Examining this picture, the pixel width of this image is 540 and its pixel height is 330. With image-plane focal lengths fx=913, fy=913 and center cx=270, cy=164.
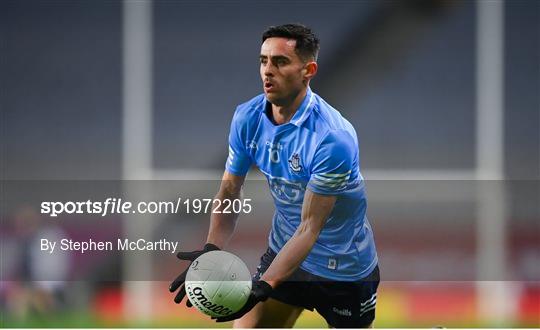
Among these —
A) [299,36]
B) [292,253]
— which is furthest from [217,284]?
[299,36]

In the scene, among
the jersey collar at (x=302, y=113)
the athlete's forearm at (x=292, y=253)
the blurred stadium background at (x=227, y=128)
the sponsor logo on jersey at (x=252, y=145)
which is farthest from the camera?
the blurred stadium background at (x=227, y=128)

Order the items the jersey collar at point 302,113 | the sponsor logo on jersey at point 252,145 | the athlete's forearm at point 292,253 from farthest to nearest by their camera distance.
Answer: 1. the sponsor logo on jersey at point 252,145
2. the jersey collar at point 302,113
3. the athlete's forearm at point 292,253

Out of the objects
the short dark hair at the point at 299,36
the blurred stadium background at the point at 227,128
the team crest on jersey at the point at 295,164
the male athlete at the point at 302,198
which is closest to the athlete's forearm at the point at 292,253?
the male athlete at the point at 302,198

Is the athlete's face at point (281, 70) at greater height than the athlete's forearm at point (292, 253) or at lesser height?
greater

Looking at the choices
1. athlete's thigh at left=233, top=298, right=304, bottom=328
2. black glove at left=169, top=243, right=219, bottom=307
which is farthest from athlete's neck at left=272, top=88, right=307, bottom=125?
athlete's thigh at left=233, top=298, right=304, bottom=328

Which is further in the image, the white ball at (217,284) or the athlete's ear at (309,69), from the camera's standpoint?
the athlete's ear at (309,69)

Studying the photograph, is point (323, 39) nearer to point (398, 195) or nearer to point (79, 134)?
point (398, 195)

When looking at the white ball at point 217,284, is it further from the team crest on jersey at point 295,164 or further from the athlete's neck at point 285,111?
the athlete's neck at point 285,111

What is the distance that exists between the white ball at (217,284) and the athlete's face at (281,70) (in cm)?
81

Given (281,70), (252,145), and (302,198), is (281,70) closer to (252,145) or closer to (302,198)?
(252,145)

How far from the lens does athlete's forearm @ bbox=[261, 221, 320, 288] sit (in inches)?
165

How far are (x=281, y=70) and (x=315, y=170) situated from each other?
501mm

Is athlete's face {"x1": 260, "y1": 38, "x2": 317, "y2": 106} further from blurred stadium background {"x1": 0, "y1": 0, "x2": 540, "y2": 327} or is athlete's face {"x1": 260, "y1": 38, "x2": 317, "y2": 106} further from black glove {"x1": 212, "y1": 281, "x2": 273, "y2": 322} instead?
blurred stadium background {"x1": 0, "y1": 0, "x2": 540, "y2": 327}

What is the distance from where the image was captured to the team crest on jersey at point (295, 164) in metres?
4.32
